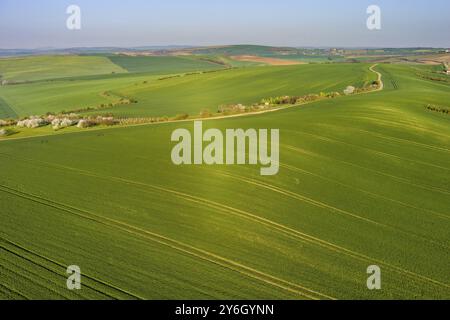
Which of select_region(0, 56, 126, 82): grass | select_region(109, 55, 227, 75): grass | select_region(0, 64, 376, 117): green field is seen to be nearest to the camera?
select_region(0, 64, 376, 117): green field

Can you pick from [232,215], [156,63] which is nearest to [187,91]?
[232,215]

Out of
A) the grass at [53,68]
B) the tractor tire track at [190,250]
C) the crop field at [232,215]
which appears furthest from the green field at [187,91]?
the grass at [53,68]

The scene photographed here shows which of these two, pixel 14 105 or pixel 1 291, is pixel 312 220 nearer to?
pixel 1 291

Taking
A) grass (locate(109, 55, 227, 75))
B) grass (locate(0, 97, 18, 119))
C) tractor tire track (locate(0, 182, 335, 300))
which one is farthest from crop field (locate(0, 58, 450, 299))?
grass (locate(109, 55, 227, 75))

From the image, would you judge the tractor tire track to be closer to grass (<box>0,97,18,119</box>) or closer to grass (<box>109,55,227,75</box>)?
grass (<box>0,97,18,119</box>)

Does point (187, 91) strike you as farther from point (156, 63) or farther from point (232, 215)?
point (156, 63)

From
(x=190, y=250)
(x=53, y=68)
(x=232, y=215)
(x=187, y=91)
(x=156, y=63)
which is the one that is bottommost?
(x=190, y=250)

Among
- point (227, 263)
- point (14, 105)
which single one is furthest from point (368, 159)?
point (14, 105)
